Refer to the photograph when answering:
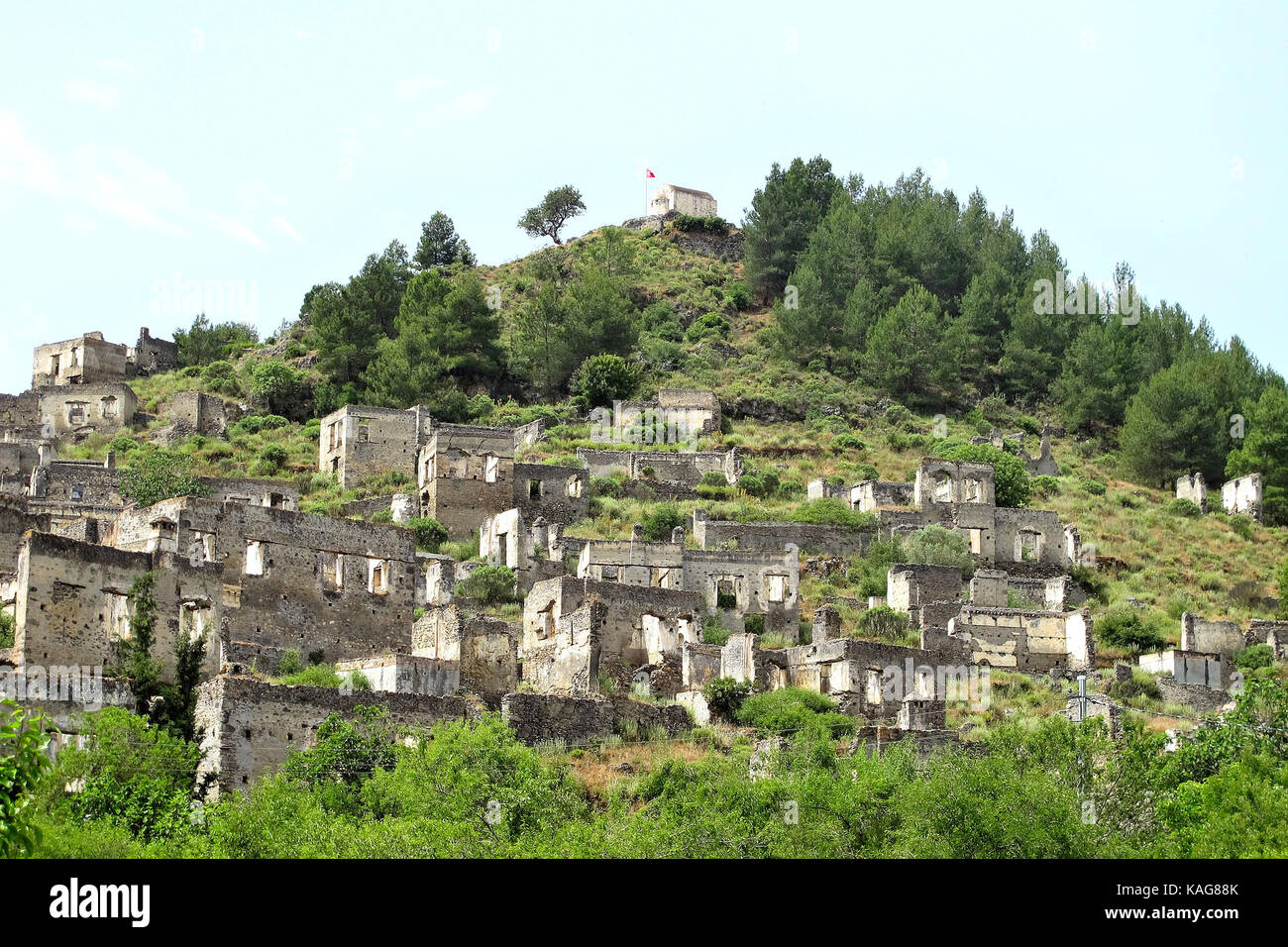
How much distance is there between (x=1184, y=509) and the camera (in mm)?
82188

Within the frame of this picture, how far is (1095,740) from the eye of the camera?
128ft

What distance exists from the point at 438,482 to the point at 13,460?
1633 centimetres

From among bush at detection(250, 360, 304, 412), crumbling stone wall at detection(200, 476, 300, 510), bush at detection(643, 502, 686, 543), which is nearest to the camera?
crumbling stone wall at detection(200, 476, 300, 510)

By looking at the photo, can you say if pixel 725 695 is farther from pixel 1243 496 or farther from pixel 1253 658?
pixel 1243 496

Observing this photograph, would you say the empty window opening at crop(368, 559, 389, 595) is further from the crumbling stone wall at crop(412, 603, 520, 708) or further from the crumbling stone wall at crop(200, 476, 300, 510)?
the crumbling stone wall at crop(200, 476, 300, 510)

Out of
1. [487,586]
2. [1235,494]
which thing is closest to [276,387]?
[487,586]

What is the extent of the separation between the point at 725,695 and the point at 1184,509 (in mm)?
41364

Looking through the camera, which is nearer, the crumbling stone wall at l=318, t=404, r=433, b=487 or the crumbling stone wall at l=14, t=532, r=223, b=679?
the crumbling stone wall at l=14, t=532, r=223, b=679

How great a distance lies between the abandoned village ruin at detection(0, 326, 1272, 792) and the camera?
41.9 meters

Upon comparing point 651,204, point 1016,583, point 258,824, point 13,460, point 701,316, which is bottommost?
point 258,824

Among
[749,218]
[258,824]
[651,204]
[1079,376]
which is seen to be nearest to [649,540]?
[258,824]

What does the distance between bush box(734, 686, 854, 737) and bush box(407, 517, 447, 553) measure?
70.4 feet

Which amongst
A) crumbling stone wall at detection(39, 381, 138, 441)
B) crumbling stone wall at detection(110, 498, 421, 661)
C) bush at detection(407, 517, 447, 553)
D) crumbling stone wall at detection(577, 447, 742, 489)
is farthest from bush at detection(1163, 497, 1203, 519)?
crumbling stone wall at detection(39, 381, 138, 441)
